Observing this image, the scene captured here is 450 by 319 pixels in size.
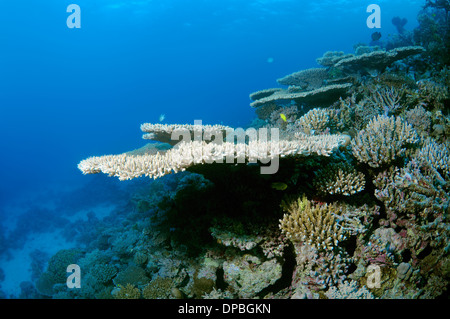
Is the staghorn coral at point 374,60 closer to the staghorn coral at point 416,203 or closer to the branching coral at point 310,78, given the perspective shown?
the branching coral at point 310,78

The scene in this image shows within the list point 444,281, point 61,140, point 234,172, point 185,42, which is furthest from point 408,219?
point 61,140

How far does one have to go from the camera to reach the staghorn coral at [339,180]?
369 centimetres

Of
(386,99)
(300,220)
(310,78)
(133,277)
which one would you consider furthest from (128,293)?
(310,78)

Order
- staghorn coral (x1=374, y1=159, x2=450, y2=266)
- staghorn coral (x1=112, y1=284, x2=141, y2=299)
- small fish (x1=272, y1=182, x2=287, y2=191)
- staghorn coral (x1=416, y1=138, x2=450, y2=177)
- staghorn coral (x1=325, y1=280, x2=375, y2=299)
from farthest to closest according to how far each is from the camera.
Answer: staghorn coral (x1=112, y1=284, x2=141, y2=299) → staghorn coral (x1=416, y1=138, x2=450, y2=177) → small fish (x1=272, y1=182, x2=287, y2=191) → staghorn coral (x1=374, y1=159, x2=450, y2=266) → staghorn coral (x1=325, y1=280, x2=375, y2=299)

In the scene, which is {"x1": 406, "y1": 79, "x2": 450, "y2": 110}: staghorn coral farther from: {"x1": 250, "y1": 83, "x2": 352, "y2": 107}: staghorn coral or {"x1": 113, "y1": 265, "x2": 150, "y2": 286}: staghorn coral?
{"x1": 113, "y1": 265, "x2": 150, "y2": 286}: staghorn coral

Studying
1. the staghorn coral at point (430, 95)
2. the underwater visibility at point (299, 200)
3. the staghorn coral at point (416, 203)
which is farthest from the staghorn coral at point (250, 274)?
the staghorn coral at point (430, 95)

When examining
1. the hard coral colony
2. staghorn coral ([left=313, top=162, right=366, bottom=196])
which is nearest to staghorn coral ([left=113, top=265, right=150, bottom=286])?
the hard coral colony

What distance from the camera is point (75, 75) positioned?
4518 inches

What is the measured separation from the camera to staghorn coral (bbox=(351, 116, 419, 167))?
3.94m

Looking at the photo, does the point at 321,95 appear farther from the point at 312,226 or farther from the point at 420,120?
the point at 312,226

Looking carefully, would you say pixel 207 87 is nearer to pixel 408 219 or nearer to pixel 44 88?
pixel 44 88

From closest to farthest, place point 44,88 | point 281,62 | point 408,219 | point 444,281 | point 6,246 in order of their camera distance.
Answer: point 444,281, point 408,219, point 6,246, point 44,88, point 281,62

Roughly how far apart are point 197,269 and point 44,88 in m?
138

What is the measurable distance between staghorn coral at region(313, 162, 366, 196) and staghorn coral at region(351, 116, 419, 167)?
41cm
